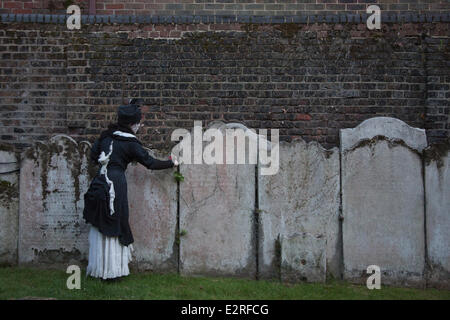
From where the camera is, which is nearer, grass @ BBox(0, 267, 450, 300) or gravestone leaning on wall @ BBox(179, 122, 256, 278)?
grass @ BBox(0, 267, 450, 300)

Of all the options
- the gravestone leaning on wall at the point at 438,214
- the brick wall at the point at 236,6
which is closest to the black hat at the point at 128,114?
the gravestone leaning on wall at the point at 438,214

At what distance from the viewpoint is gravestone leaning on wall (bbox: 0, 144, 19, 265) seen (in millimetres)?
5742

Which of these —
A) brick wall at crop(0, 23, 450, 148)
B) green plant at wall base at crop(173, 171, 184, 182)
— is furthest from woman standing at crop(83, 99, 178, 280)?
brick wall at crop(0, 23, 450, 148)

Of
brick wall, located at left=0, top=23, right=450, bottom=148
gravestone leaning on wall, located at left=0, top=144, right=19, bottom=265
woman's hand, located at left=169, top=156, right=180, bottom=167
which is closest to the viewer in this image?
woman's hand, located at left=169, top=156, right=180, bottom=167

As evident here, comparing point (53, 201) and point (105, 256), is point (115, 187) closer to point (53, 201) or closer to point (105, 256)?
point (105, 256)

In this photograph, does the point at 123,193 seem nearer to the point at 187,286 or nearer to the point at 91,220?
the point at 91,220

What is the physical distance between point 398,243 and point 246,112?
2924 mm

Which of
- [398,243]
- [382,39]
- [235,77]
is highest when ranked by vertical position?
[382,39]

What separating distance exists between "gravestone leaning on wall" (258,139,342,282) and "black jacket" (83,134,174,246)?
4.29 ft

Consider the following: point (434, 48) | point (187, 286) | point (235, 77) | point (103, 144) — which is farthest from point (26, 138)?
point (434, 48)

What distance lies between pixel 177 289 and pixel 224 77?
343cm

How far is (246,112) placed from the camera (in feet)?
23.8

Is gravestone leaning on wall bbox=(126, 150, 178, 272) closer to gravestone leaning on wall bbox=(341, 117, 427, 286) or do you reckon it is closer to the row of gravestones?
the row of gravestones

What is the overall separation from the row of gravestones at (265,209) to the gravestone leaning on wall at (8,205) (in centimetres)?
1
